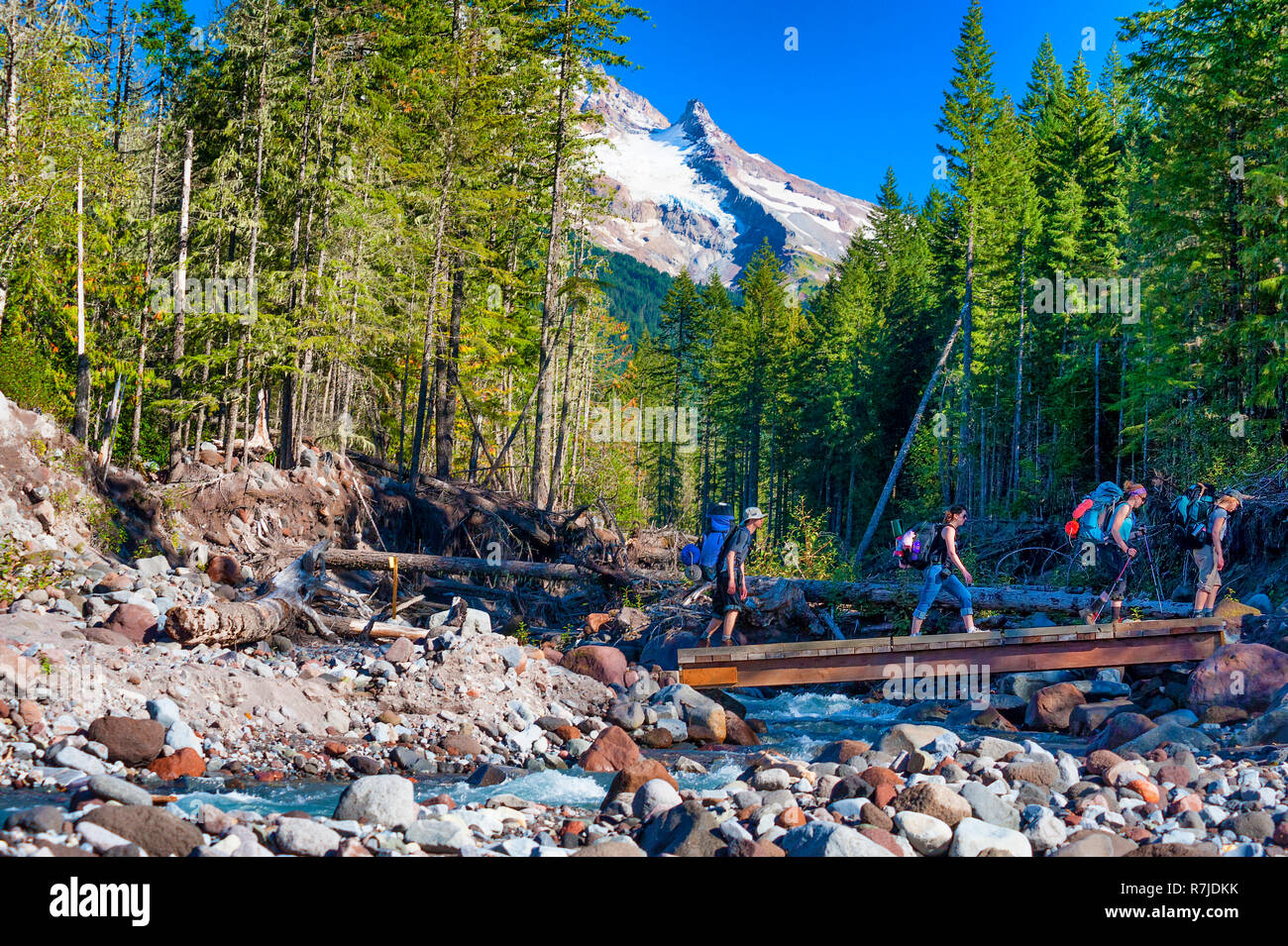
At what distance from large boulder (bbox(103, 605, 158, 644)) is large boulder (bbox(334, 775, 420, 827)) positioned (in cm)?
607

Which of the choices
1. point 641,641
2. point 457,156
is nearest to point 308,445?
point 457,156

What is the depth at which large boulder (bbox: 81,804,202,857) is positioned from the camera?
5.52 metres

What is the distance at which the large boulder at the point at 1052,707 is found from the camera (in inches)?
461

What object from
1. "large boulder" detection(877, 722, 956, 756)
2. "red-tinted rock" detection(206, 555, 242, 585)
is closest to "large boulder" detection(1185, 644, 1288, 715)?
"large boulder" detection(877, 722, 956, 756)

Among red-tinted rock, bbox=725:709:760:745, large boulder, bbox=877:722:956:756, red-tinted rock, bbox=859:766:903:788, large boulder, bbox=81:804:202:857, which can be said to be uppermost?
large boulder, bbox=81:804:202:857

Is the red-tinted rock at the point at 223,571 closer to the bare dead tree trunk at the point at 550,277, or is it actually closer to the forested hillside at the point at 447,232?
the forested hillside at the point at 447,232

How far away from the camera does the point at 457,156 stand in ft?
70.6

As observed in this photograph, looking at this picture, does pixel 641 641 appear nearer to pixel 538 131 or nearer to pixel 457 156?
pixel 457 156

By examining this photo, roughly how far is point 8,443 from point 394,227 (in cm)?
922

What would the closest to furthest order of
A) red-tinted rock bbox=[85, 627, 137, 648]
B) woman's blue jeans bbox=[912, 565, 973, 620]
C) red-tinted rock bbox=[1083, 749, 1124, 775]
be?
red-tinted rock bbox=[1083, 749, 1124, 775] < red-tinted rock bbox=[85, 627, 137, 648] < woman's blue jeans bbox=[912, 565, 973, 620]

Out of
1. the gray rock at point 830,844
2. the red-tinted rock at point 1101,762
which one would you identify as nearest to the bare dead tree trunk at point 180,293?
the gray rock at point 830,844

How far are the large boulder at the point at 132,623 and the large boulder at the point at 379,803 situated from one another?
19.9 feet

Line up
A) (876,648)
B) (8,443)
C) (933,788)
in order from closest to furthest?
(933,788)
(876,648)
(8,443)

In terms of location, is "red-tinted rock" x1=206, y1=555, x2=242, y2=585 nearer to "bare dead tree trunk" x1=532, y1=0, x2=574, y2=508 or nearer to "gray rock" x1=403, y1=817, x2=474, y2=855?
"bare dead tree trunk" x1=532, y1=0, x2=574, y2=508
